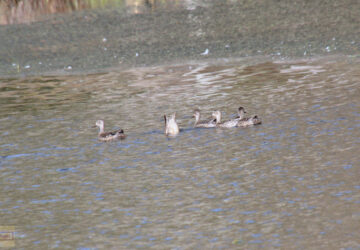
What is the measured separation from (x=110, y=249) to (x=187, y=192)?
2.18 m

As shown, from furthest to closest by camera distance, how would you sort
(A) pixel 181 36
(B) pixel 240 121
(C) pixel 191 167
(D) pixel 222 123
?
(A) pixel 181 36, (D) pixel 222 123, (B) pixel 240 121, (C) pixel 191 167

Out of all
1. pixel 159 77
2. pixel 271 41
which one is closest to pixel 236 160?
pixel 159 77

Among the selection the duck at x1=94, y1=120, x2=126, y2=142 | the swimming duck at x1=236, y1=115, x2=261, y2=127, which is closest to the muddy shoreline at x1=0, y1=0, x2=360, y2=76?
the swimming duck at x1=236, y1=115, x2=261, y2=127

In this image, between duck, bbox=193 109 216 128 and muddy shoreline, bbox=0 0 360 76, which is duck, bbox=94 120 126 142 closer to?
duck, bbox=193 109 216 128

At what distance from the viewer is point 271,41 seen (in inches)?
908

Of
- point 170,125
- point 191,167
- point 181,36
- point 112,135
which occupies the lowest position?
point 191,167

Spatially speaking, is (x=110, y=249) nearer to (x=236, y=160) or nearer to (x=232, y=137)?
(x=236, y=160)

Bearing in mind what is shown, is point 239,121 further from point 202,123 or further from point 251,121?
point 202,123

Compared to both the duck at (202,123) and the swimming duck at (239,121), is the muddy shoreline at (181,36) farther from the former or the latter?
the duck at (202,123)

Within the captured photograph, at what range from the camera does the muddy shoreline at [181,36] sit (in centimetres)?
2258

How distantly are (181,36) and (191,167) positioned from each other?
1395cm

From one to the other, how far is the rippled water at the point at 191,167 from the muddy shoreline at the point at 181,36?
306cm

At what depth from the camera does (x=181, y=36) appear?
81.3ft

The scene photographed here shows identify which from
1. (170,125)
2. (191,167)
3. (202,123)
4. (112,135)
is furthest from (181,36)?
(191,167)
